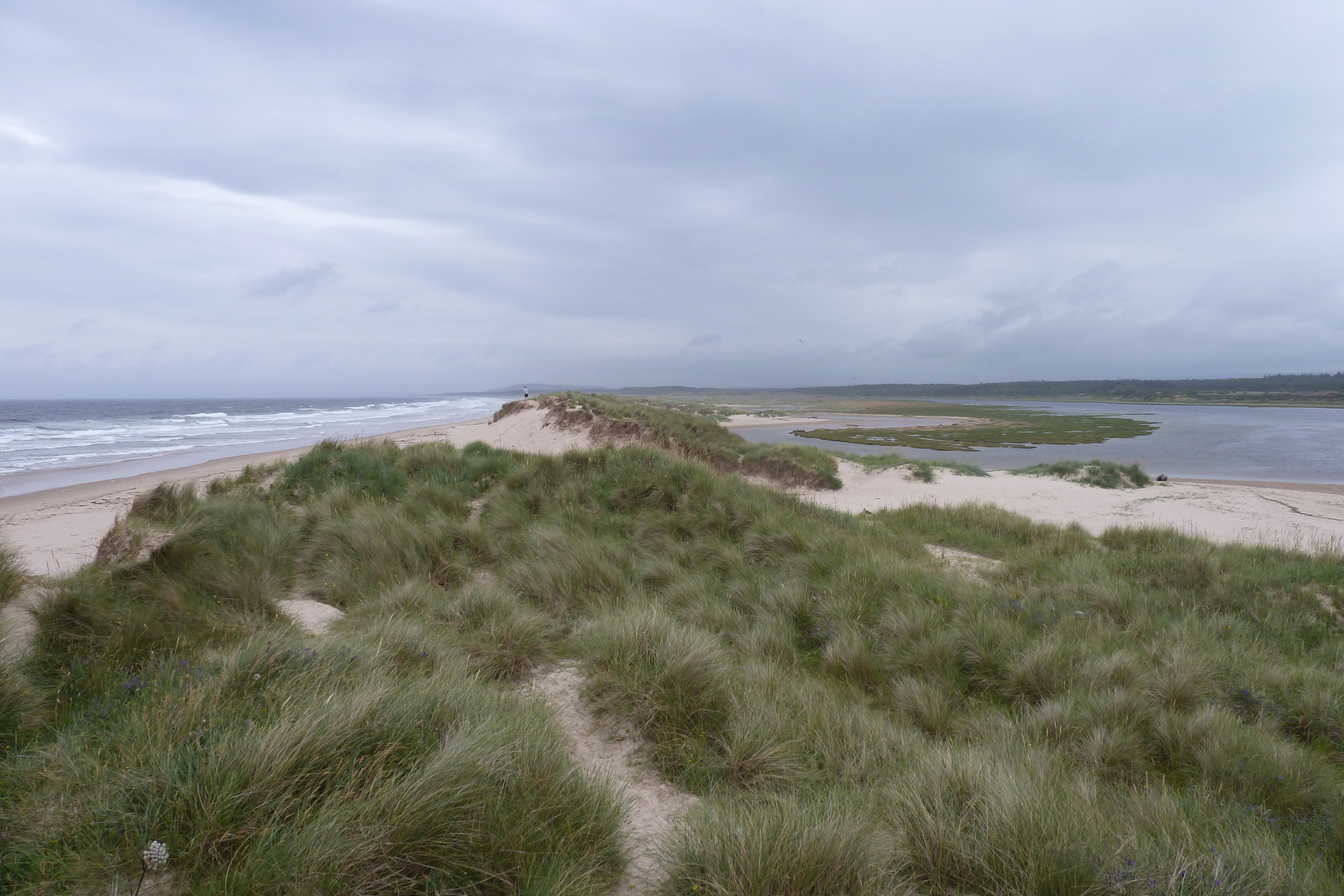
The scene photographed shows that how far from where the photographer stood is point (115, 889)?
1.57m

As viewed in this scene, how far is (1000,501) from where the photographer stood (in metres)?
16.3

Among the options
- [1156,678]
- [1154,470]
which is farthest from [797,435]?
[1156,678]

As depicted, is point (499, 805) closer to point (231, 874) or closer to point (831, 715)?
point (231, 874)

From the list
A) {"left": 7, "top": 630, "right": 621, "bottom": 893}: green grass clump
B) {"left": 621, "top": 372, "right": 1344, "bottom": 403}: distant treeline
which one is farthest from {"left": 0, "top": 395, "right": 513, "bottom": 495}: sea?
{"left": 621, "top": 372, "right": 1344, "bottom": 403}: distant treeline

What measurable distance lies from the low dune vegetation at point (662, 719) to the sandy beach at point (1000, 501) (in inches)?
142

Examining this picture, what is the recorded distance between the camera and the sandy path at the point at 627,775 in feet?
7.14

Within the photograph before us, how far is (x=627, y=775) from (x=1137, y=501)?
19950 millimetres

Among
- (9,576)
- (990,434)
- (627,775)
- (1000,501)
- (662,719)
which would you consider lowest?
(1000,501)

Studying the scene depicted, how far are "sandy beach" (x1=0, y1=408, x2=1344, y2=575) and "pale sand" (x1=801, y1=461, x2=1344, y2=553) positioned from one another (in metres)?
0.03

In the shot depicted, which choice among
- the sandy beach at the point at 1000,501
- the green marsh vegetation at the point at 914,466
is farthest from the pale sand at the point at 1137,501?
the green marsh vegetation at the point at 914,466

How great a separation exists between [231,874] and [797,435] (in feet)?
144

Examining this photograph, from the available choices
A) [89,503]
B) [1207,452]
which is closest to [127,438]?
[89,503]

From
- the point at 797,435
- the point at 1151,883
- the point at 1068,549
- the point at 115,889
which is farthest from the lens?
the point at 797,435

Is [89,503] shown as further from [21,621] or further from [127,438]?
[127,438]
